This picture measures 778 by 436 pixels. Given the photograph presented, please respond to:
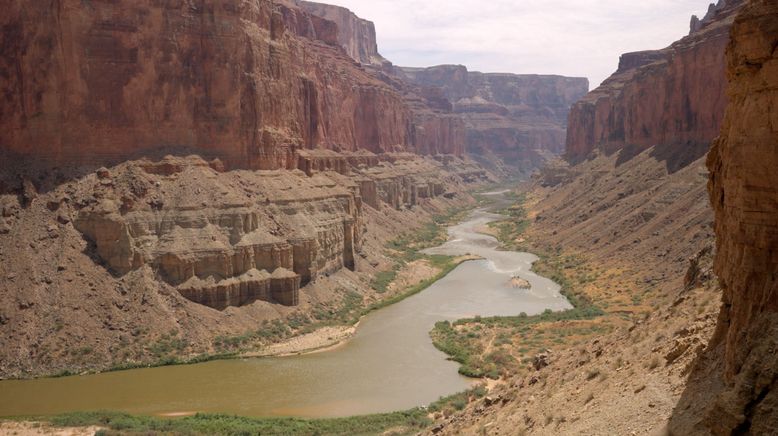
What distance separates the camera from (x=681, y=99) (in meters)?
71.4

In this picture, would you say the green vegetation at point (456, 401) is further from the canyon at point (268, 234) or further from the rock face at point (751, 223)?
the rock face at point (751, 223)

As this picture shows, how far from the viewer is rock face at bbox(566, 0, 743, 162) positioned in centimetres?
6419

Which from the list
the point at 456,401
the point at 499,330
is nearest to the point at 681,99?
the point at 499,330

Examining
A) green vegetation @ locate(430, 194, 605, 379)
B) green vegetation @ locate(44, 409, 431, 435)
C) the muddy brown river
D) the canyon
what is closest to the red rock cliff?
the canyon

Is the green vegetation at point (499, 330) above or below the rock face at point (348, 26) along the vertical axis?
below

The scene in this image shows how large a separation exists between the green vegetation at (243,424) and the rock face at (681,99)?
165 feet

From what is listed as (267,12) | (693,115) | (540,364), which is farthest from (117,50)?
(693,115)

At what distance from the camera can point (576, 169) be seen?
117m

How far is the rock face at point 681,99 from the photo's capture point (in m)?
64.2

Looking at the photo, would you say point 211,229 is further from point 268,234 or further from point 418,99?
point 418,99

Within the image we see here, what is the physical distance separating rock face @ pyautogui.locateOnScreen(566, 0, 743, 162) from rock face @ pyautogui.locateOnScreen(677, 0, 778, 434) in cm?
5456

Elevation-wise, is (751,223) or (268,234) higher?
(751,223)

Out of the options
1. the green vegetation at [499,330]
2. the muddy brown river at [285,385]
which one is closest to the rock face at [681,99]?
the green vegetation at [499,330]

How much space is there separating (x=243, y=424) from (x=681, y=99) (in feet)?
212
